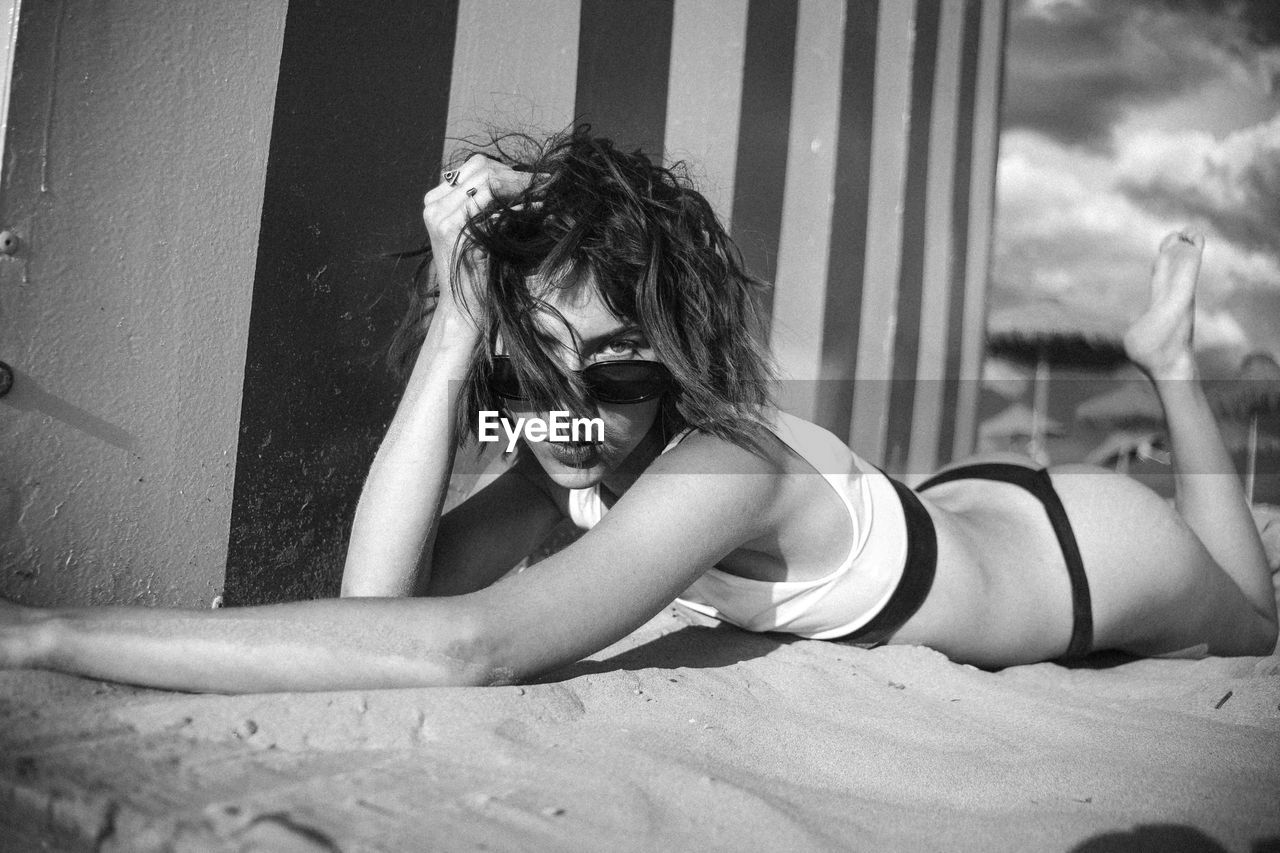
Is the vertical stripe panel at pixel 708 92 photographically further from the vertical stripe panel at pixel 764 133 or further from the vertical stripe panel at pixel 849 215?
the vertical stripe panel at pixel 849 215

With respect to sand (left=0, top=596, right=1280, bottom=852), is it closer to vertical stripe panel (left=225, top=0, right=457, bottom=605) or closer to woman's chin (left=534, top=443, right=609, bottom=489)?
woman's chin (left=534, top=443, right=609, bottom=489)

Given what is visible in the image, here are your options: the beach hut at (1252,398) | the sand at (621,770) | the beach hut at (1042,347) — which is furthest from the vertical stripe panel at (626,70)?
the beach hut at (1042,347)

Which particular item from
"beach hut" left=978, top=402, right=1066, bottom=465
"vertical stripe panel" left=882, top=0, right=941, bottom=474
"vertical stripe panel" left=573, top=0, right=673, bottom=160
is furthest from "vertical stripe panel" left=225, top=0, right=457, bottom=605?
"beach hut" left=978, top=402, right=1066, bottom=465

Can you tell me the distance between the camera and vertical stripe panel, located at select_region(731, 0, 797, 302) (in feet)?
9.98

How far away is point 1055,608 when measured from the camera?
2047 millimetres

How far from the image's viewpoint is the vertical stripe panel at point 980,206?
4207 mm

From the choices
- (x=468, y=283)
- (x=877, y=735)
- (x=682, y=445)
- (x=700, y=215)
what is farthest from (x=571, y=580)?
(x=700, y=215)

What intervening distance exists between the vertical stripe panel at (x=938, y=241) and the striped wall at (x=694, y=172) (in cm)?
1

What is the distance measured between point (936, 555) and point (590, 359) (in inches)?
30.8

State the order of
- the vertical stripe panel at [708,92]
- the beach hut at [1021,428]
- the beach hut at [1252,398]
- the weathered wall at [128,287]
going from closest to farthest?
the weathered wall at [128,287] < the vertical stripe panel at [708,92] < the beach hut at [1252,398] < the beach hut at [1021,428]

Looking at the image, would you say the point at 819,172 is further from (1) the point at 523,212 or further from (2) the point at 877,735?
(2) the point at 877,735

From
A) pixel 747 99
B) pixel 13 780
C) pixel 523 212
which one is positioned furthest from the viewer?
pixel 747 99

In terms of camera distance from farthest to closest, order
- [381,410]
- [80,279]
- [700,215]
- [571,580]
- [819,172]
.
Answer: [819,172], [381,410], [700,215], [80,279], [571,580]

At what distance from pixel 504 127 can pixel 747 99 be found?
40.5 inches
